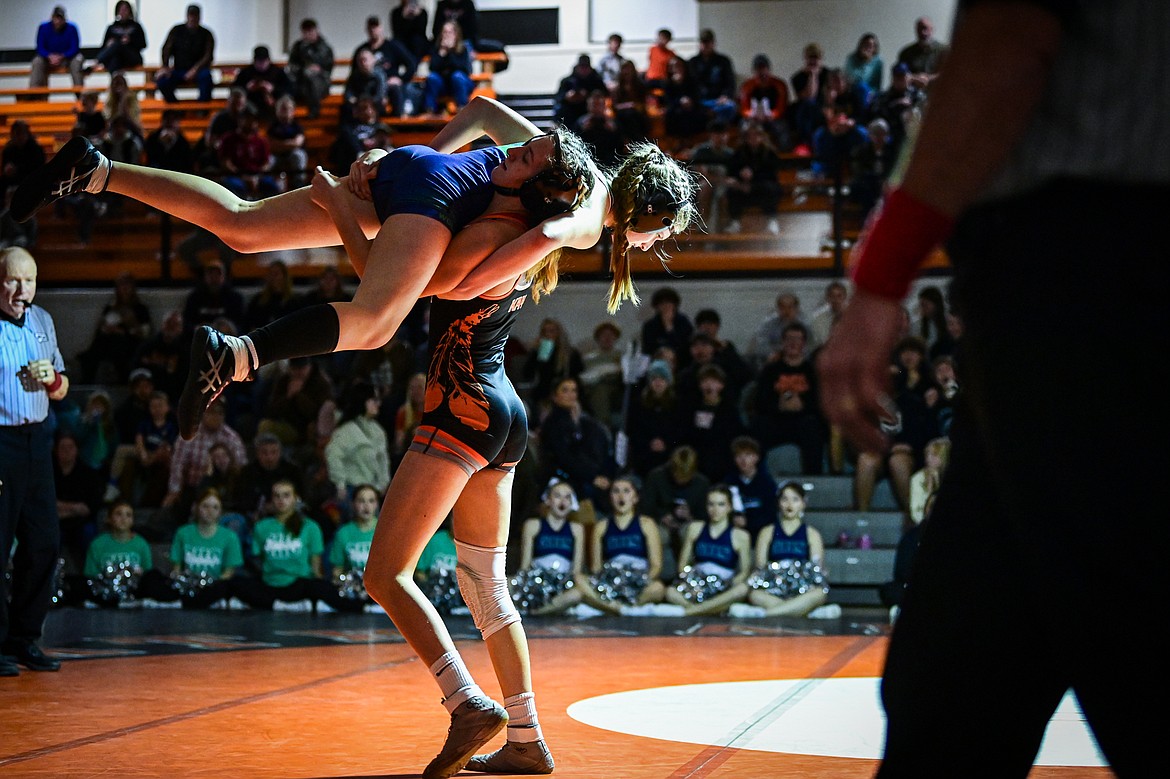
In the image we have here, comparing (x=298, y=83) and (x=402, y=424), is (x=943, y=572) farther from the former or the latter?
(x=298, y=83)

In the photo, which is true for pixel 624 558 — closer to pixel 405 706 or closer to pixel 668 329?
pixel 668 329

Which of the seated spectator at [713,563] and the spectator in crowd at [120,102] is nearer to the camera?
the seated spectator at [713,563]

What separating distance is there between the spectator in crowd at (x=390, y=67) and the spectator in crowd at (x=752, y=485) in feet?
21.8

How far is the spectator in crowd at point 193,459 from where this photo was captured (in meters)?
9.94

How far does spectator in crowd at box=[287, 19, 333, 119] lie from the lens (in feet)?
48.8

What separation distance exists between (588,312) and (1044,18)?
10702 mm

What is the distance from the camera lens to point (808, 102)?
12.8 m

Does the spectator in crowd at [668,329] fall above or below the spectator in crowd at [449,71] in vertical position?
below

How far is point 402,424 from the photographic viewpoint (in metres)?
9.84

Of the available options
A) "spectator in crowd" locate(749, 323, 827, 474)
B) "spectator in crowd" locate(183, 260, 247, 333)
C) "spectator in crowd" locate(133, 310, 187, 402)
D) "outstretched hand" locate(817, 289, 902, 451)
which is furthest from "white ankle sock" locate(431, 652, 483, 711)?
"spectator in crowd" locate(183, 260, 247, 333)

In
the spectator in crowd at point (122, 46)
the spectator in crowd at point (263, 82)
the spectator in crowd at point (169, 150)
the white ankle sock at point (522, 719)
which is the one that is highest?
the spectator in crowd at point (122, 46)

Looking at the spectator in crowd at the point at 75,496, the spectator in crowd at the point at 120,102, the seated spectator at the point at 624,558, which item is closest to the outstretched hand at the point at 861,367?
the seated spectator at the point at 624,558

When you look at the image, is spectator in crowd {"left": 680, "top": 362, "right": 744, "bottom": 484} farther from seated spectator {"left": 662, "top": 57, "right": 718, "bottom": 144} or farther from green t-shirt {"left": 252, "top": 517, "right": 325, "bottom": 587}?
seated spectator {"left": 662, "top": 57, "right": 718, "bottom": 144}

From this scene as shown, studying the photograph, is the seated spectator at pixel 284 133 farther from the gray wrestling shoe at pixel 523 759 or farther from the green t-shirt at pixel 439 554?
the gray wrestling shoe at pixel 523 759
